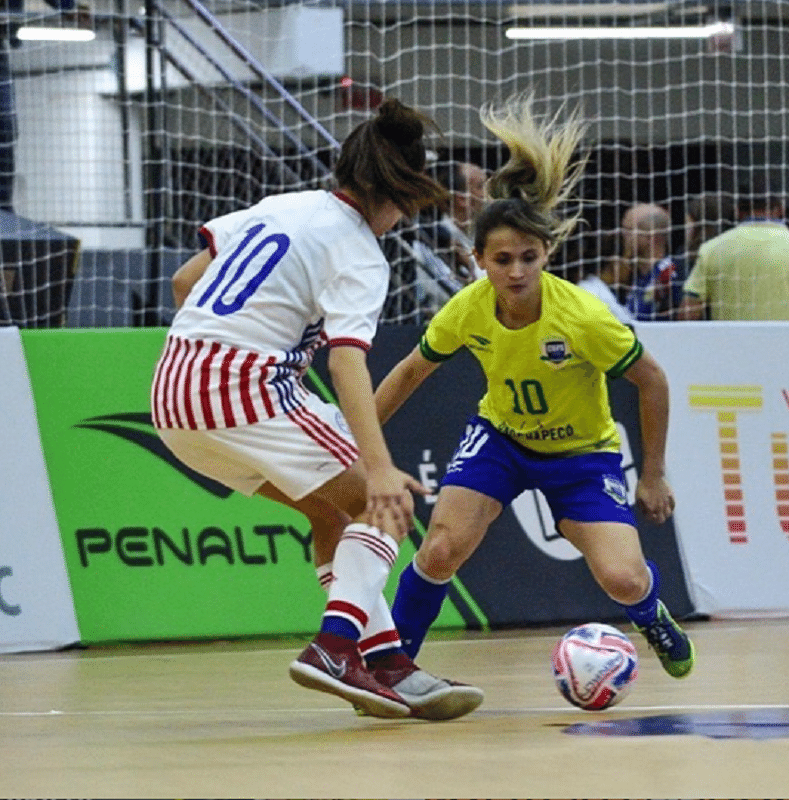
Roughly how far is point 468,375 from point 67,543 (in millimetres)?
2122

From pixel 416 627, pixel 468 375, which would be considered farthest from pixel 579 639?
pixel 468 375

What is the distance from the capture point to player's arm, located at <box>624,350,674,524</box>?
625 centimetres

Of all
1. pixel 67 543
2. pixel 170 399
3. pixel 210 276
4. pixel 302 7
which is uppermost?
pixel 302 7

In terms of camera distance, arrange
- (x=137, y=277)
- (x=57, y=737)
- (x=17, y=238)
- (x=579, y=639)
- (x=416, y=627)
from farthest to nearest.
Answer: (x=137, y=277)
(x=17, y=238)
(x=416, y=627)
(x=579, y=639)
(x=57, y=737)

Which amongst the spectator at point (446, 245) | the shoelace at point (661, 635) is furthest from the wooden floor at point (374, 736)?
the spectator at point (446, 245)

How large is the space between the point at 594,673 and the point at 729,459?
3.94 metres

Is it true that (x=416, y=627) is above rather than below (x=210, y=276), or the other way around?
below

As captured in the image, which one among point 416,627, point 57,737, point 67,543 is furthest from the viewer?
point 67,543

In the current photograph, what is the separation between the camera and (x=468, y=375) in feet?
30.3

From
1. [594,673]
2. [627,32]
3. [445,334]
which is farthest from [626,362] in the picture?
[627,32]

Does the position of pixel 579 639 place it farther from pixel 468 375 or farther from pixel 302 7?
pixel 302 7

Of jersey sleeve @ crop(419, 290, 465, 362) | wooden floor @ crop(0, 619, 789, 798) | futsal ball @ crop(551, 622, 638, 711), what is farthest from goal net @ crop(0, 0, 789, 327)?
futsal ball @ crop(551, 622, 638, 711)

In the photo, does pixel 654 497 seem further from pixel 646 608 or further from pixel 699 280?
pixel 699 280

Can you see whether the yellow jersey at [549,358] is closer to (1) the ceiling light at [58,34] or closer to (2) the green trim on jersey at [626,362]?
(2) the green trim on jersey at [626,362]
